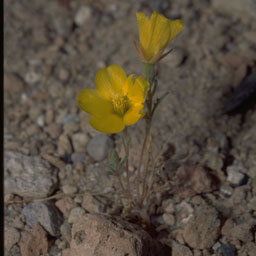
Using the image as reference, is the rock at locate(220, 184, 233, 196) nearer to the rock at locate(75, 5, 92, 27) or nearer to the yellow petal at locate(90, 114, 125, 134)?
the yellow petal at locate(90, 114, 125, 134)

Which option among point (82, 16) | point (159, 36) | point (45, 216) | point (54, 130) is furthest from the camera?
point (82, 16)

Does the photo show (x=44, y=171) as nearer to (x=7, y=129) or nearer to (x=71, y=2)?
(x=7, y=129)

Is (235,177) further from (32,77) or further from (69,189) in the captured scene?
(32,77)

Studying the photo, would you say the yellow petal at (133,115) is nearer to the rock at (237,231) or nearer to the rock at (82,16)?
the rock at (237,231)

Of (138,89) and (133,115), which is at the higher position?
(138,89)

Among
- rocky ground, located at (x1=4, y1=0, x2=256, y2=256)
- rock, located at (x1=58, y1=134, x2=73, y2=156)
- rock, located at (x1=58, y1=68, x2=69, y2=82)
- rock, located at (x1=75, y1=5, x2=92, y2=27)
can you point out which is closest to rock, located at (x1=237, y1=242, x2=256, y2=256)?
rocky ground, located at (x1=4, y1=0, x2=256, y2=256)

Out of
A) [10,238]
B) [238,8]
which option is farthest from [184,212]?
[238,8]

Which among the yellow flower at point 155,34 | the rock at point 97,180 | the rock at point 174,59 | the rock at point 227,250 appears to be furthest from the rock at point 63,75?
the rock at point 227,250
